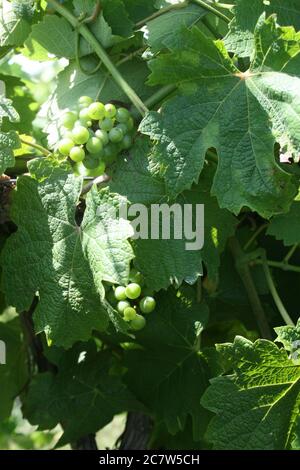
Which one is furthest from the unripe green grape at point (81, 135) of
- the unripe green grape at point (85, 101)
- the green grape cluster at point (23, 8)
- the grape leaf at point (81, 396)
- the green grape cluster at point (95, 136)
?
the grape leaf at point (81, 396)

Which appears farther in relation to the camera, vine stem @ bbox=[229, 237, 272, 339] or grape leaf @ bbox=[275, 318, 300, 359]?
vine stem @ bbox=[229, 237, 272, 339]

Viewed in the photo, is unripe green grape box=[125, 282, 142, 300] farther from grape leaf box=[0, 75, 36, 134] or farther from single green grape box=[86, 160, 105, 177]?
grape leaf box=[0, 75, 36, 134]

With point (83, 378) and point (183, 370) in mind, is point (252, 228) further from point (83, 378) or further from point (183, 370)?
point (83, 378)

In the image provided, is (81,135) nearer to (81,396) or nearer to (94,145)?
(94,145)

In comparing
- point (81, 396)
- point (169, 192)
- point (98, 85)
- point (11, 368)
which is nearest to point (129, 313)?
point (169, 192)

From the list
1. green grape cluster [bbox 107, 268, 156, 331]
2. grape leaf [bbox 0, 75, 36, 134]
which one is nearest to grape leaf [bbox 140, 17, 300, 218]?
green grape cluster [bbox 107, 268, 156, 331]

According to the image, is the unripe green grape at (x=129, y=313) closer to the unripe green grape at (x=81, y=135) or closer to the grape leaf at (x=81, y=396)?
the unripe green grape at (x=81, y=135)

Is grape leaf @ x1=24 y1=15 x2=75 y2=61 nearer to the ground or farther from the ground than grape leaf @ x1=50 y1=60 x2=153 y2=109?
farther from the ground
